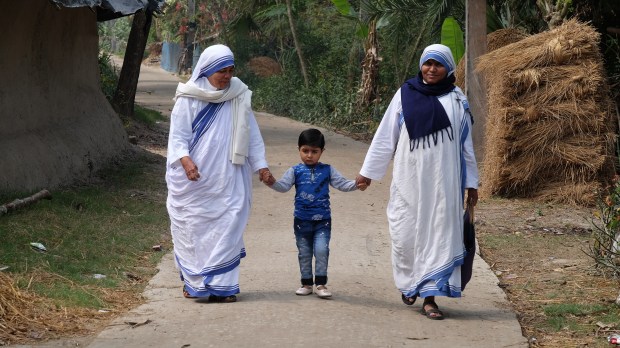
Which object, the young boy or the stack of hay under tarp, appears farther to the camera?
the stack of hay under tarp

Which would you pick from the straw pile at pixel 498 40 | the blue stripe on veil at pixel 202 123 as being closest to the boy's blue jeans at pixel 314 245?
the blue stripe on veil at pixel 202 123

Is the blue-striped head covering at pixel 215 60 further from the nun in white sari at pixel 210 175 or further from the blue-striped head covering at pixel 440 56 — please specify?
the blue-striped head covering at pixel 440 56

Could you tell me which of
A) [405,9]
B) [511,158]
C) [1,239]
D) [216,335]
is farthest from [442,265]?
[405,9]

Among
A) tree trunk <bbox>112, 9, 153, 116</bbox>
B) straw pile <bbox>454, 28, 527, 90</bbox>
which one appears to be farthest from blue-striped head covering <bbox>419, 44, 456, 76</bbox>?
tree trunk <bbox>112, 9, 153, 116</bbox>

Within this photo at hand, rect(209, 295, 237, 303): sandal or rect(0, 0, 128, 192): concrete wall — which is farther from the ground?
rect(0, 0, 128, 192): concrete wall

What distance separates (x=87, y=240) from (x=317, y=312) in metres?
2.85

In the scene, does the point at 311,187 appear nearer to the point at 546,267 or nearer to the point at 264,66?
the point at 546,267

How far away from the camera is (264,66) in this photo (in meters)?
28.3

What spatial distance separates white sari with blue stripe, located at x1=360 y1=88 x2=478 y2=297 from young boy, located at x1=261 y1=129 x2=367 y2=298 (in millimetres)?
403

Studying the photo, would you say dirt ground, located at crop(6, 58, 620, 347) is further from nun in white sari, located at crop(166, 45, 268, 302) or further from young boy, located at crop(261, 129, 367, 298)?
nun in white sari, located at crop(166, 45, 268, 302)

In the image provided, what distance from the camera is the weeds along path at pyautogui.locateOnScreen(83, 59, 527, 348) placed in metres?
5.43

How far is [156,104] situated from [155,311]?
18528 millimetres

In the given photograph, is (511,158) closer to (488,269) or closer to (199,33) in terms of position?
(488,269)

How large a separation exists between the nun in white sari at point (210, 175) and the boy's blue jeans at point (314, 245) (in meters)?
0.40
